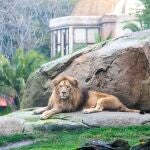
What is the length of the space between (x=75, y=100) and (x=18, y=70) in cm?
1138

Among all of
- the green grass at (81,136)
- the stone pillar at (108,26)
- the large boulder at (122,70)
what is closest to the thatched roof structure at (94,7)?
the stone pillar at (108,26)

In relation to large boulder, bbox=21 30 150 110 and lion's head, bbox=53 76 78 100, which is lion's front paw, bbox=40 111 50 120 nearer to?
lion's head, bbox=53 76 78 100

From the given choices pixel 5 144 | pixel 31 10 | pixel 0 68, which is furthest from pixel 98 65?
pixel 31 10

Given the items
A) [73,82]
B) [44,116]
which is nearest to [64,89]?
[73,82]

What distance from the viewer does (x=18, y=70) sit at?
2525cm

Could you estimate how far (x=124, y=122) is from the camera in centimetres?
1287

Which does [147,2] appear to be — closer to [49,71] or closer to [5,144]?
[49,71]

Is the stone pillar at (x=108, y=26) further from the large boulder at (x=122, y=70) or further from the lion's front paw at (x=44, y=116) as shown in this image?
the lion's front paw at (x=44, y=116)

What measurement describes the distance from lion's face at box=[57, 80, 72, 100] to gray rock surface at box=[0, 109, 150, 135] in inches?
22.4

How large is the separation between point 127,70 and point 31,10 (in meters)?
41.6

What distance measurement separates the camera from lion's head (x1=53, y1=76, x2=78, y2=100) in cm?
1388

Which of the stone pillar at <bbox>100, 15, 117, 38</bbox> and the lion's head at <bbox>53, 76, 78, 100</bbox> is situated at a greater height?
the stone pillar at <bbox>100, 15, 117, 38</bbox>

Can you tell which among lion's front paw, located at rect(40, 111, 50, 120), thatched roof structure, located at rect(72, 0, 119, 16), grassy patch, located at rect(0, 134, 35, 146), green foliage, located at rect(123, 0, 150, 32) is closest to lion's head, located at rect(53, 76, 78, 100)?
lion's front paw, located at rect(40, 111, 50, 120)

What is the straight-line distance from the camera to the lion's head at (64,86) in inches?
546
